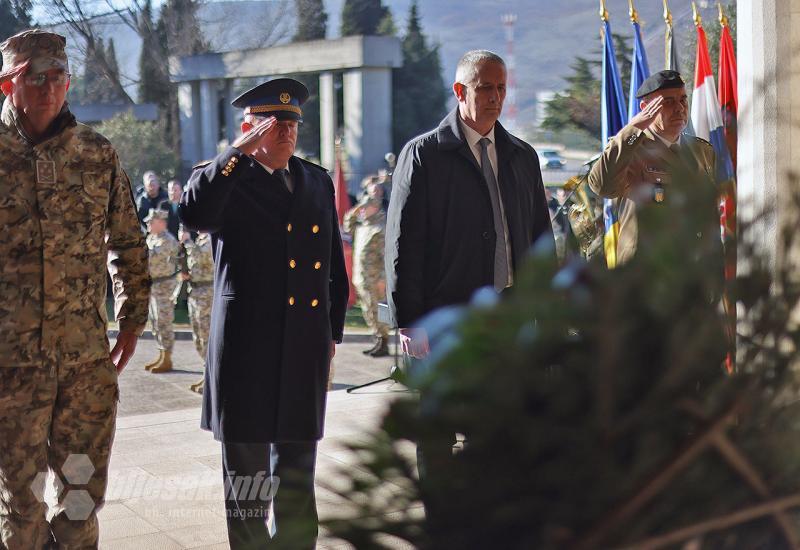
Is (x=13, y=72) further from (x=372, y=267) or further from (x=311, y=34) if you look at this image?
(x=311, y=34)

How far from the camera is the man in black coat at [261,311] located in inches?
152

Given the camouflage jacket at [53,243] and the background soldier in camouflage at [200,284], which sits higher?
the camouflage jacket at [53,243]

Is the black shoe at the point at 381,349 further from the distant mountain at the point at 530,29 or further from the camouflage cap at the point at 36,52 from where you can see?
the distant mountain at the point at 530,29

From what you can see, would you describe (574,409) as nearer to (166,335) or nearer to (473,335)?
(473,335)

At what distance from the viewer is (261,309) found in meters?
3.89

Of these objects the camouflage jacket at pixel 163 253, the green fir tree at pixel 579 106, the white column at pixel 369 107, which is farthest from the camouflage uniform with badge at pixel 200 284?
the green fir tree at pixel 579 106

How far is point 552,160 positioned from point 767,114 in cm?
3583

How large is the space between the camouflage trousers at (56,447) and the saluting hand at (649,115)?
2600mm

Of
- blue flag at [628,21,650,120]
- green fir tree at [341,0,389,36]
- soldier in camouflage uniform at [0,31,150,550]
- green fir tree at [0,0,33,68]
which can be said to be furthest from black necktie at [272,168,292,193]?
green fir tree at [341,0,389,36]

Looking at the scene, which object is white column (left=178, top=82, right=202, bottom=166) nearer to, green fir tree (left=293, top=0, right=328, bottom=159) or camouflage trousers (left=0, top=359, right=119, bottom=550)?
green fir tree (left=293, top=0, right=328, bottom=159)

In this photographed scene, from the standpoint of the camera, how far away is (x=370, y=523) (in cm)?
120

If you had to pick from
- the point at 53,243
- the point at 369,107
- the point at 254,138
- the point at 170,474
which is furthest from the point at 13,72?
the point at 369,107

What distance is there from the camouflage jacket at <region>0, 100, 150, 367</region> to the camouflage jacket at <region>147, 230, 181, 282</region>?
645cm

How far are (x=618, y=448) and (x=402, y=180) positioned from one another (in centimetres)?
314
